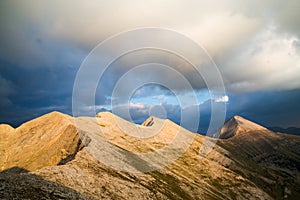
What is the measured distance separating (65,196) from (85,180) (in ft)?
60.6

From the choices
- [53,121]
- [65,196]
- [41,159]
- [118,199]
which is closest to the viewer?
[65,196]

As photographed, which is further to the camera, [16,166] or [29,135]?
[29,135]

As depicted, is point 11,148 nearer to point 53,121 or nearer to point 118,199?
point 53,121

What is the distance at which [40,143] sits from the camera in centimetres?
14062

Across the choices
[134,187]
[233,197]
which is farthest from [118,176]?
Answer: [233,197]

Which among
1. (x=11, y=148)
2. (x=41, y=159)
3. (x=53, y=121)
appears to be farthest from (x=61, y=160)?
(x=53, y=121)

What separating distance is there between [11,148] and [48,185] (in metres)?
114

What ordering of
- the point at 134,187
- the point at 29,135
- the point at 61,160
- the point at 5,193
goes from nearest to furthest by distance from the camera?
the point at 5,193
the point at 134,187
the point at 61,160
the point at 29,135

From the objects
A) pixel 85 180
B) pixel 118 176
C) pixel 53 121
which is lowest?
pixel 85 180

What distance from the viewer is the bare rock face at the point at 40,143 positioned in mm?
109625

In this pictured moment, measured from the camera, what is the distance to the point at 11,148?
5876 inches

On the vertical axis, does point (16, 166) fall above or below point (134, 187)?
below

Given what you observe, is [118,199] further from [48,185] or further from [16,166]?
[16,166]

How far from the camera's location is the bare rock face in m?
110
